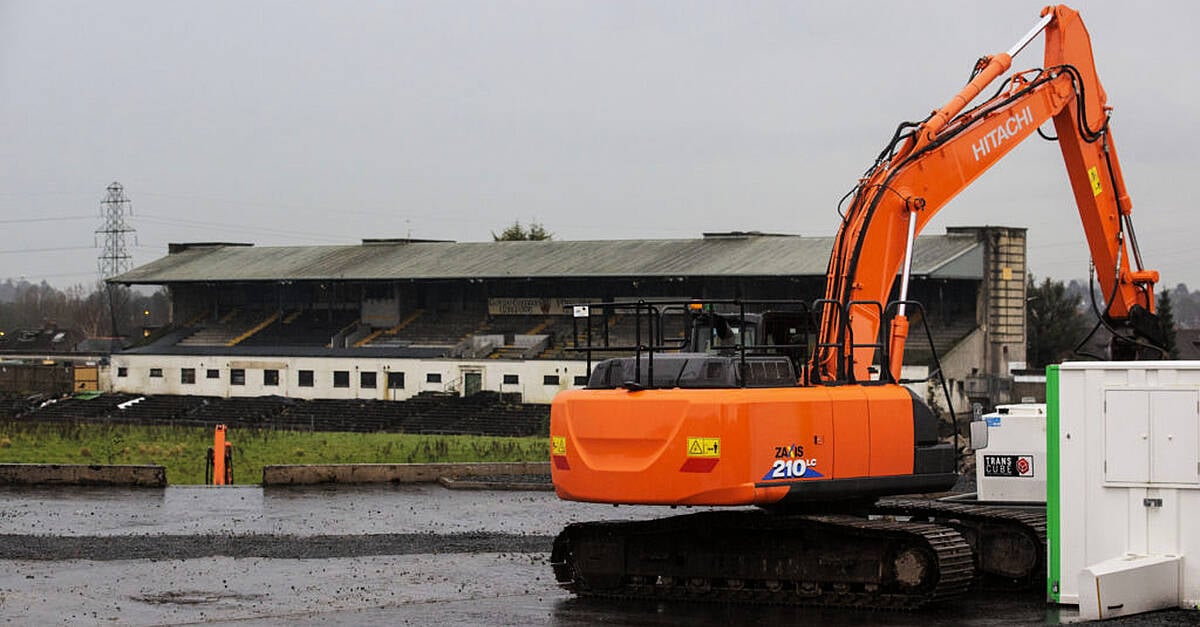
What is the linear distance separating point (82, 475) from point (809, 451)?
19.0m

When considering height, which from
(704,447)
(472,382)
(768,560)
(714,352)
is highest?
(714,352)

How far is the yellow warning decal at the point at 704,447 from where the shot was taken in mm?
16062

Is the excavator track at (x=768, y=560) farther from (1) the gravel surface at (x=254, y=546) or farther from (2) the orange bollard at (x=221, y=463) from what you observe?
(2) the orange bollard at (x=221, y=463)

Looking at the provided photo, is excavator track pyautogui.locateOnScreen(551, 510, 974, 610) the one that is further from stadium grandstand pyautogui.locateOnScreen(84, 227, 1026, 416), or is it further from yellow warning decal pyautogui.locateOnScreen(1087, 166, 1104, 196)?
stadium grandstand pyautogui.locateOnScreen(84, 227, 1026, 416)

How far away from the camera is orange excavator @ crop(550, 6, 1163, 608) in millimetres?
16312

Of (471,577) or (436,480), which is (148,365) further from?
(471,577)

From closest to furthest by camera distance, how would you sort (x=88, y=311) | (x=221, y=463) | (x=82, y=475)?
(x=82, y=475) < (x=221, y=463) < (x=88, y=311)

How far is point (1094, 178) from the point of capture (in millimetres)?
21906

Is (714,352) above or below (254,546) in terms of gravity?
above

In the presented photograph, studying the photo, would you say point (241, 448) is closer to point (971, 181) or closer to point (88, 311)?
point (971, 181)

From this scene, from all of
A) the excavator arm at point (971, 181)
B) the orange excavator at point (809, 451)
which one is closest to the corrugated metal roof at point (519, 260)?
the excavator arm at point (971, 181)

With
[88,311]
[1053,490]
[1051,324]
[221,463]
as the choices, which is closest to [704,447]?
[1053,490]

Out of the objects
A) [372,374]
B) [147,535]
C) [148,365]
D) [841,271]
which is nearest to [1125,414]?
[841,271]

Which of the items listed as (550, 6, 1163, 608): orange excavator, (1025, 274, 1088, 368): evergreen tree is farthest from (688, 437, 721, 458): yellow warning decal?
(1025, 274, 1088, 368): evergreen tree
